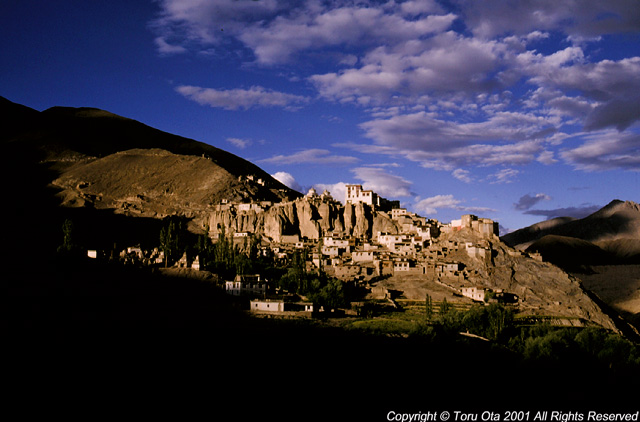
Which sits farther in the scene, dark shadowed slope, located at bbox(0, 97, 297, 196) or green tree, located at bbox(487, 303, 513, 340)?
dark shadowed slope, located at bbox(0, 97, 297, 196)

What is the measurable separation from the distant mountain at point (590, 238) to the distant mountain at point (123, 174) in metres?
60.6

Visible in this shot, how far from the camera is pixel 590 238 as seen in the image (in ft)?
518

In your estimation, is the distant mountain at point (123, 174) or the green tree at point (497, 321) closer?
the green tree at point (497, 321)

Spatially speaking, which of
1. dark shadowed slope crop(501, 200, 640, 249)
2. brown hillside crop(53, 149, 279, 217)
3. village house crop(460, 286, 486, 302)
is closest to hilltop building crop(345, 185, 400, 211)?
brown hillside crop(53, 149, 279, 217)

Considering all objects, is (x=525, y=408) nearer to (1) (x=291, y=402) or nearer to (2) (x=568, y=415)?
(2) (x=568, y=415)

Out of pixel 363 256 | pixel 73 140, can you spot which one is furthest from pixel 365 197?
pixel 73 140

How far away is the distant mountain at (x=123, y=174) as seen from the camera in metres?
107

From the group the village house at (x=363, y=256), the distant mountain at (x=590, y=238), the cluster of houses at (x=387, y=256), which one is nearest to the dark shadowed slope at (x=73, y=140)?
the cluster of houses at (x=387, y=256)

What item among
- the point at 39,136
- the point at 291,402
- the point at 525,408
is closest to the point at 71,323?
the point at 291,402

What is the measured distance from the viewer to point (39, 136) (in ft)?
552

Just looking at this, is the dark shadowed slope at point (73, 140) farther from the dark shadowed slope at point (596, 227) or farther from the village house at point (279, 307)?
the village house at point (279, 307)

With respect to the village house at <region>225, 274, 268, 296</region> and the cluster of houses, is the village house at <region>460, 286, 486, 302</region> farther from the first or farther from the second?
the village house at <region>225, 274, 268, 296</region>

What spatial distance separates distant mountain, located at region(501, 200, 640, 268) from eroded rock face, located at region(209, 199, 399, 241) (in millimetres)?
43300

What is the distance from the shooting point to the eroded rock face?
3383 inches
